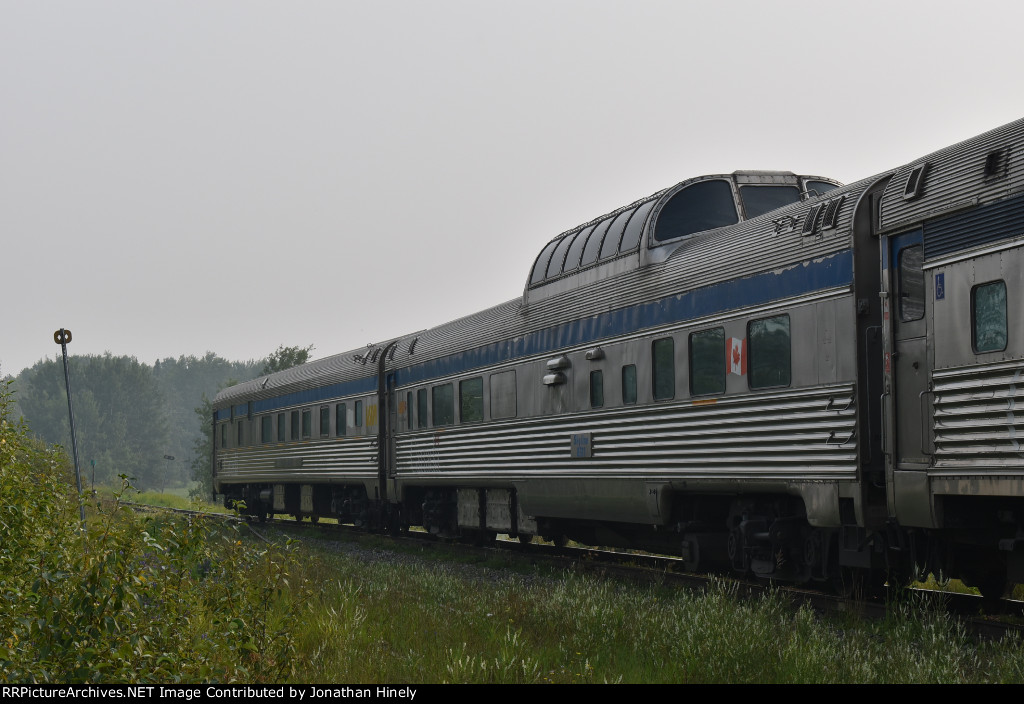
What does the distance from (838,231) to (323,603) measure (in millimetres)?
6167

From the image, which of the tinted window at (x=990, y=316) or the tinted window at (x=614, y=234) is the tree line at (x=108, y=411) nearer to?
the tinted window at (x=614, y=234)

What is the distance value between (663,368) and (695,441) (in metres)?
1.06

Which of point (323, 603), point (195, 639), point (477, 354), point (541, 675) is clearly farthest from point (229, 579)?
point (477, 354)

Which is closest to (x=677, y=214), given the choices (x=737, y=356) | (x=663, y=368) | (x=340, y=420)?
(x=663, y=368)

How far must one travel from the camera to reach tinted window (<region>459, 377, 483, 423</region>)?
59.5 feet

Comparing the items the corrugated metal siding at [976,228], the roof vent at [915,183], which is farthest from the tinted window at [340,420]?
the corrugated metal siding at [976,228]

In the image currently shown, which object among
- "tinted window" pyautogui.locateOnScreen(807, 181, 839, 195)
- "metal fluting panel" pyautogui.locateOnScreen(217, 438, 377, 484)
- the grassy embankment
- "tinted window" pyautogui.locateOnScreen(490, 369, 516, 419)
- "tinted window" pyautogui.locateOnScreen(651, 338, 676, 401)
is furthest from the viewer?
"metal fluting panel" pyautogui.locateOnScreen(217, 438, 377, 484)

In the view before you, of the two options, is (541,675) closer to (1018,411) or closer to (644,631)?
(644,631)

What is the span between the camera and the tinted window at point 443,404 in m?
19.3

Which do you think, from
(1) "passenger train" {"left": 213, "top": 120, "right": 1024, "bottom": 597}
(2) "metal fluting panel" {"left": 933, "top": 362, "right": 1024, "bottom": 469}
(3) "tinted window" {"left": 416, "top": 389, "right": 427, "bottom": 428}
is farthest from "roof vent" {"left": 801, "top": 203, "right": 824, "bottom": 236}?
(3) "tinted window" {"left": 416, "top": 389, "right": 427, "bottom": 428}

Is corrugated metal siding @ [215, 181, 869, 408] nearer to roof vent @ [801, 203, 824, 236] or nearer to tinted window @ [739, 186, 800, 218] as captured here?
roof vent @ [801, 203, 824, 236]

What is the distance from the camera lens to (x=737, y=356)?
11.4m

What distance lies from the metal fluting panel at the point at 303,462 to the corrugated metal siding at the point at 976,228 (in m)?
15.4

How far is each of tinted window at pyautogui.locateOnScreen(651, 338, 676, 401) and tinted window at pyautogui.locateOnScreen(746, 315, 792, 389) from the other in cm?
145
